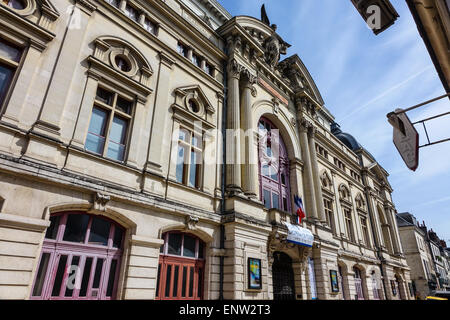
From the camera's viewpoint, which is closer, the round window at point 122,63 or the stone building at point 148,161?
the stone building at point 148,161

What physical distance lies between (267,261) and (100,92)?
35.0 ft

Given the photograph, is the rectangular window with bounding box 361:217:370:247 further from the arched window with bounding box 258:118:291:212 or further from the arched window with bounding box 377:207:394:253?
the arched window with bounding box 258:118:291:212

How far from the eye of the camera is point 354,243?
24109 millimetres

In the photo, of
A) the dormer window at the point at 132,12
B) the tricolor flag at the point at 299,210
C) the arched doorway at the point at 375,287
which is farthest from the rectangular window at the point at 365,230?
the dormer window at the point at 132,12

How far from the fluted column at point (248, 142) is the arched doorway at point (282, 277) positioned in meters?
4.36

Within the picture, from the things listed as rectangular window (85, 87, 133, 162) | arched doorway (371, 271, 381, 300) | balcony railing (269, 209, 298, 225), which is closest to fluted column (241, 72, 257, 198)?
balcony railing (269, 209, 298, 225)

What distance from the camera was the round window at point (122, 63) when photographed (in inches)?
441

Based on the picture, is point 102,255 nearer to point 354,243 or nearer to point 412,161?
point 412,161

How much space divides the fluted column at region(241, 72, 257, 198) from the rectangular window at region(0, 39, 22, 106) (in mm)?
10189

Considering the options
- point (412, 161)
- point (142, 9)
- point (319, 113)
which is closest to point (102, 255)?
point (412, 161)

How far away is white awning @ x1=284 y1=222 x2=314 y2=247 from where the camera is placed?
587 inches

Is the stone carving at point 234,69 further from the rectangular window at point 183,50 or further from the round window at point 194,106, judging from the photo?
the round window at point 194,106

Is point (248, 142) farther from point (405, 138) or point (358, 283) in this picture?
point (358, 283)

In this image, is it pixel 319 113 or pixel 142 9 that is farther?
pixel 319 113
